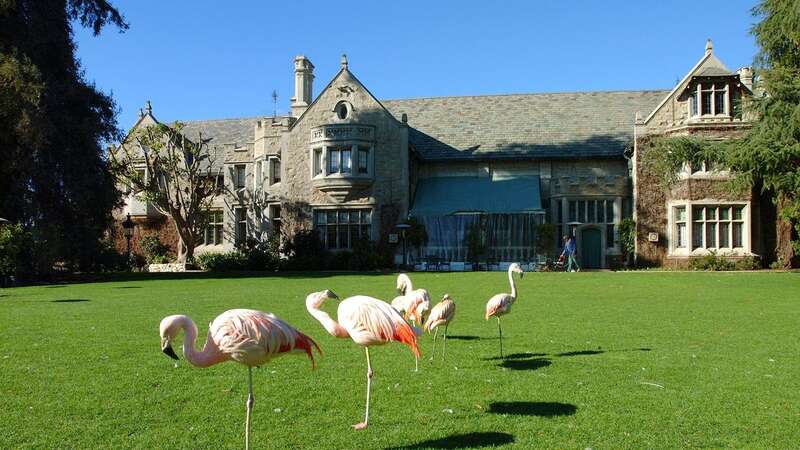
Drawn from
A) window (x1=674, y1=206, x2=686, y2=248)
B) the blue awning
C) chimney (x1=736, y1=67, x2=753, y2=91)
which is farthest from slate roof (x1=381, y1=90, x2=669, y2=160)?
chimney (x1=736, y1=67, x2=753, y2=91)

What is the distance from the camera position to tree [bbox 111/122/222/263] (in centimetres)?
3431

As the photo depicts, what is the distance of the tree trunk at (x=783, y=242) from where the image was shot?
2947 centimetres

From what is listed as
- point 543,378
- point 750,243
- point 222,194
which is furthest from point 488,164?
point 543,378

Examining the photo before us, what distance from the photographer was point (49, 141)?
24.9 meters

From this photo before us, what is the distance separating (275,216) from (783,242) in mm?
24393

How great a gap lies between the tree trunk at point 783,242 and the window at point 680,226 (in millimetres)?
3813

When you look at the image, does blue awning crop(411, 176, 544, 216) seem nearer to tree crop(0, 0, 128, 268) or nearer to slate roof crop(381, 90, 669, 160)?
slate roof crop(381, 90, 669, 160)

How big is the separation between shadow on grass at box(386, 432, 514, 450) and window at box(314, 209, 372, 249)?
28853 mm

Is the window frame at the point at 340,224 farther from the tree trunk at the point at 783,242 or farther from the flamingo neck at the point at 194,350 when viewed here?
the flamingo neck at the point at 194,350

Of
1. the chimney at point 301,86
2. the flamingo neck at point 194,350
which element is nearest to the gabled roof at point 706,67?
the chimney at point 301,86

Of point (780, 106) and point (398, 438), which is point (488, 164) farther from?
point (398, 438)

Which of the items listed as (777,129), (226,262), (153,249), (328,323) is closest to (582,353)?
(328,323)

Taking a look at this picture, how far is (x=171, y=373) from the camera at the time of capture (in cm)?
775

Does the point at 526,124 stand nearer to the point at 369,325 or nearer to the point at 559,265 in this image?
the point at 559,265
